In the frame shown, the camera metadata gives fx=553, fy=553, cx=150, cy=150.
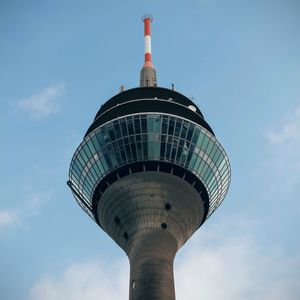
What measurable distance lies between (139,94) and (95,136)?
657cm

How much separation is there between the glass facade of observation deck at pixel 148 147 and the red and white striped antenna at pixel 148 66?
11.4 meters

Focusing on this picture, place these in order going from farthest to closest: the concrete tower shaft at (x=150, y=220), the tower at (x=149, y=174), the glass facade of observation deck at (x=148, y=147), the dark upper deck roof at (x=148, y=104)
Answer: the dark upper deck roof at (x=148, y=104) < the glass facade of observation deck at (x=148, y=147) < the tower at (x=149, y=174) < the concrete tower shaft at (x=150, y=220)

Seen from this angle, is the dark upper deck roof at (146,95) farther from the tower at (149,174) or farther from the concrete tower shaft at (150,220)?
the concrete tower shaft at (150,220)

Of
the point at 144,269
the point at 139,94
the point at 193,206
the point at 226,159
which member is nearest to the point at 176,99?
the point at 139,94

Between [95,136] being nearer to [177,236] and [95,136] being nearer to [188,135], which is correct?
[188,135]

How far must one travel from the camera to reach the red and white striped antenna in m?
66.1

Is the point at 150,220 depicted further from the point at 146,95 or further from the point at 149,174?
the point at 146,95

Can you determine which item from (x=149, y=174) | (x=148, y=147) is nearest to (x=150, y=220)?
(x=149, y=174)

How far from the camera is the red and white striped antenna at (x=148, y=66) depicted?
217 ft

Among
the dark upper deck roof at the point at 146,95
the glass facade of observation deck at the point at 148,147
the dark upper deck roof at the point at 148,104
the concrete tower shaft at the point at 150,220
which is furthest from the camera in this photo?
the dark upper deck roof at the point at 146,95

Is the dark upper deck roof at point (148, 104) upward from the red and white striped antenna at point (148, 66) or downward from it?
downward

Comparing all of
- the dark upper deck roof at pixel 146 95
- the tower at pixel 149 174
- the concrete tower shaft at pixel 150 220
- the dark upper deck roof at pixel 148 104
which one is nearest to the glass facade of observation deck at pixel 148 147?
the tower at pixel 149 174

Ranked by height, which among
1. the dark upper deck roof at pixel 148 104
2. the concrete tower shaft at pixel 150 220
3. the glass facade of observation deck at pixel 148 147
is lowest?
the concrete tower shaft at pixel 150 220

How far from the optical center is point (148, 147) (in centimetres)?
5475
